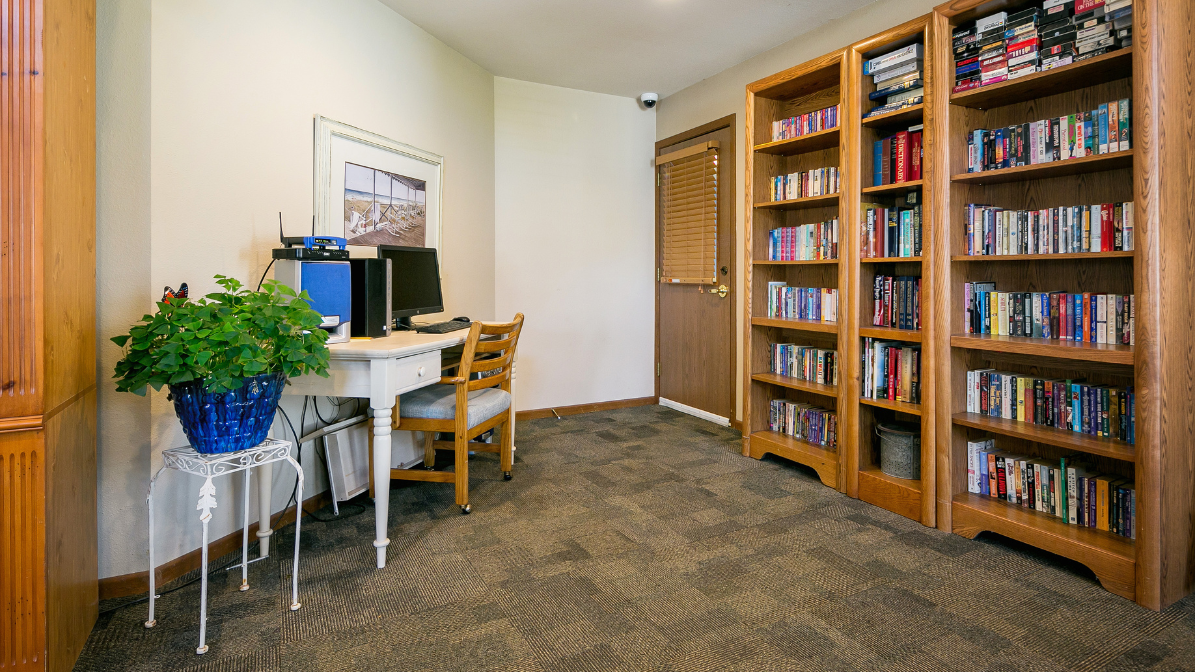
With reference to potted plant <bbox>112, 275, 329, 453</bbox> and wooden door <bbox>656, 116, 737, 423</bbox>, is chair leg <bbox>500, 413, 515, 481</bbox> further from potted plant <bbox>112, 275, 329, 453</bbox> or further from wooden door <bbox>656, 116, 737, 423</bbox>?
wooden door <bbox>656, 116, 737, 423</bbox>

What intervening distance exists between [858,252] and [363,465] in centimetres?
274

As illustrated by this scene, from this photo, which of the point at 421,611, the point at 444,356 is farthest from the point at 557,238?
the point at 421,611

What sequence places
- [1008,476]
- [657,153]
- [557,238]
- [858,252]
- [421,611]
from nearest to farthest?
1. [421,611]
2. [1008,476]
3. [858,252]
4. [557,238]
5. [657,153]

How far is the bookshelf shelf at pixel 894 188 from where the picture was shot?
9.06 ft

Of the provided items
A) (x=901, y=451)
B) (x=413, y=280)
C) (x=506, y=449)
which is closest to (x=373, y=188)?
(x=413, y=280)

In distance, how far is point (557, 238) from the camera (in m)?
4.88

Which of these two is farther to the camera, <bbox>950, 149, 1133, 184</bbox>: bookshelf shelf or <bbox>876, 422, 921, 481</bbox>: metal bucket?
<bbox>876, 422, 921, 481</bbox>: metal bucket

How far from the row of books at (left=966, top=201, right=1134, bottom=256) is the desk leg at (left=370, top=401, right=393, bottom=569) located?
258 centimetres

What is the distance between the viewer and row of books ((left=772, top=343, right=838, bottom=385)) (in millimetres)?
3422

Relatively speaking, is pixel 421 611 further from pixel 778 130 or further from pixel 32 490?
pixel 778 130

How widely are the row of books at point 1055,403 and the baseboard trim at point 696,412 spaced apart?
205cm

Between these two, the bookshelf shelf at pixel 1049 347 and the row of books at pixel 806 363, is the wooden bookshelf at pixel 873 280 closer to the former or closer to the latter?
the bookshelf shelf at pixel 1049 347

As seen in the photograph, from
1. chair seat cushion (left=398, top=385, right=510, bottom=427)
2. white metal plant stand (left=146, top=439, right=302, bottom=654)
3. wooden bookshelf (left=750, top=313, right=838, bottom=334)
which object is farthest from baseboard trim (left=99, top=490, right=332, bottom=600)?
wooden bookshelf (left=750, top=313, right=838, bottom=334)

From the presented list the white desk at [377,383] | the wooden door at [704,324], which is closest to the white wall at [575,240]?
the wooden door at [704,324]
